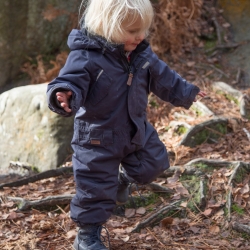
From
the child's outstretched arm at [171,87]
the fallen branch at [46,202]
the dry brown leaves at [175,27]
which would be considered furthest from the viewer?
the dry brown leaves at [175,27]

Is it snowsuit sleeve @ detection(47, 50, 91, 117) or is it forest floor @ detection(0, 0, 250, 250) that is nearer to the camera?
snowsuit sleeve @ detection(47, 50, 91, 117)

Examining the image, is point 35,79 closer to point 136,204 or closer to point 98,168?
point 136,204

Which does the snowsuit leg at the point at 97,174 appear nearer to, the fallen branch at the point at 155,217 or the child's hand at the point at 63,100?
the child's hand at the point at 63,100

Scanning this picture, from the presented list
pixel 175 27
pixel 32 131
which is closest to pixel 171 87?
pixel 32 131

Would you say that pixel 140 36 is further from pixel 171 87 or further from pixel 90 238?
pixel 90 238

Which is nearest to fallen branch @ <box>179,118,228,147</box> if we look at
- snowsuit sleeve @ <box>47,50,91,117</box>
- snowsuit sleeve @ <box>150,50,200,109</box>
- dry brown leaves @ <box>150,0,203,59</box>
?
snowsuit sleeve @ <box>150,50,200,109</box>

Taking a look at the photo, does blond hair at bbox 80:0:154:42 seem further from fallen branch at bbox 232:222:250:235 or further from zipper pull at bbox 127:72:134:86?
fallen branch at bbox 232:222:250:235

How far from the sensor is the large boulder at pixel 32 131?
5340mm

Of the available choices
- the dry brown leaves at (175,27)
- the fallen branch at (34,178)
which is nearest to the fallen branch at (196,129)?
the fallen branch at (34,178)

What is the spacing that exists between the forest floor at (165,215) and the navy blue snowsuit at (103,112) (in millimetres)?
492

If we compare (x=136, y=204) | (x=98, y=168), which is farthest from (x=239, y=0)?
(x=98, y=168)

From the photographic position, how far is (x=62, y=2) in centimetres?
724

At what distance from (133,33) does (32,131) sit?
2.57m

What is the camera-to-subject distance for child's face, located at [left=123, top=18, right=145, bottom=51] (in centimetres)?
322
